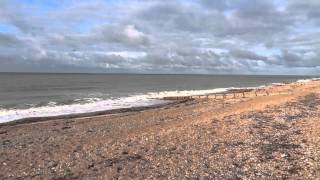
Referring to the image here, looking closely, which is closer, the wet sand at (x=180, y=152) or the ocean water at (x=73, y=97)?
the wet sand at (x=180, y=152)

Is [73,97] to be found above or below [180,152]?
below

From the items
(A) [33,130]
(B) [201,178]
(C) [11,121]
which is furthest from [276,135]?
(C) [11,121]

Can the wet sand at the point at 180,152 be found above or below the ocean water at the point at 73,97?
above

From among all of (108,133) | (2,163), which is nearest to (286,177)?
(2,163)

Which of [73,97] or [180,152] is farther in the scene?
[73,97]

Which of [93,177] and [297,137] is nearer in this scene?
→ [93,177]

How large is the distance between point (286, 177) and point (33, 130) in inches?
731

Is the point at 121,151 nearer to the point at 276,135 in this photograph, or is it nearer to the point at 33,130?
the point at 276,135

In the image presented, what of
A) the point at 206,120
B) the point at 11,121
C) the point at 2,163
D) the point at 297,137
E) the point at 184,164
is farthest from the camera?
the point at 11,121

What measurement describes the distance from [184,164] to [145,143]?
13.3ft

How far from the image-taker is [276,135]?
1814 centimetres

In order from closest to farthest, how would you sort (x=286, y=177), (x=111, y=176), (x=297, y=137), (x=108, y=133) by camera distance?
(x=286, y=177) → (x=111, y=176) → (x=297, y=137) → (x=108, y=133)

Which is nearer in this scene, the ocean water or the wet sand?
the wet sand

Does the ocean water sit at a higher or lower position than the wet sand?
lower
